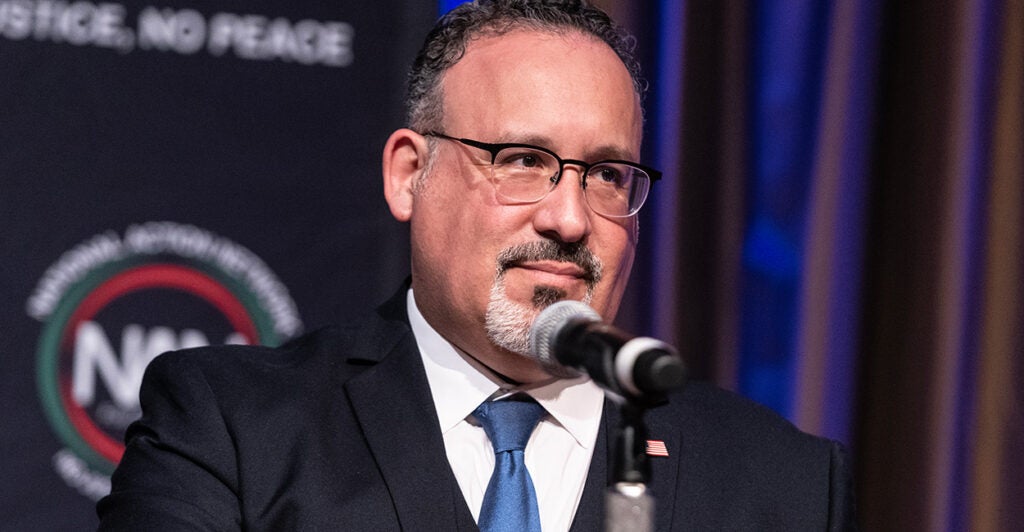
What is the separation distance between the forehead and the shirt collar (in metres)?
0.39

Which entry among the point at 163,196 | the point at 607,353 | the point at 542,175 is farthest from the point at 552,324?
the point at 163,196

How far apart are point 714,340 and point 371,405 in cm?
109

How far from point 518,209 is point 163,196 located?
3.13 feet

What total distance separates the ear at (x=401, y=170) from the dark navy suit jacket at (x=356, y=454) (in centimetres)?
18

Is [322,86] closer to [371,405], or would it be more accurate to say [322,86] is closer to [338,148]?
[338,148]

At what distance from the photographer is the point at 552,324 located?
55.4 inches

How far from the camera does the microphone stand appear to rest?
3.88 ft

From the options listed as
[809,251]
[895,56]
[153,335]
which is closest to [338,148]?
[153,335]

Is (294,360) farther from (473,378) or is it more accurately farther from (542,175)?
(542,175)

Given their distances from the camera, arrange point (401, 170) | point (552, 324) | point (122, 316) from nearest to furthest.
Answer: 1. point (552, 324)
2. point (401, 170)
3. point (122, 316)

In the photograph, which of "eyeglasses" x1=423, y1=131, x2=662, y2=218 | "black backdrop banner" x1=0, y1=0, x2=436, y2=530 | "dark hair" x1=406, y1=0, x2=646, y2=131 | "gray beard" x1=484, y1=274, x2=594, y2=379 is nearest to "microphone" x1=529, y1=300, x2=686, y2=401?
"gray beard" x1=484, y1=274, x2=594, y2=379

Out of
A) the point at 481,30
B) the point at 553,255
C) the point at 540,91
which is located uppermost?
the point at 481,30

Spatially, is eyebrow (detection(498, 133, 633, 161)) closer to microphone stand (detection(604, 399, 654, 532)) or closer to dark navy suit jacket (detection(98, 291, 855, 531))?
dark navy suit jacket (detection(98, 291, 855, 531))

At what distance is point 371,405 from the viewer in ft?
6.68
